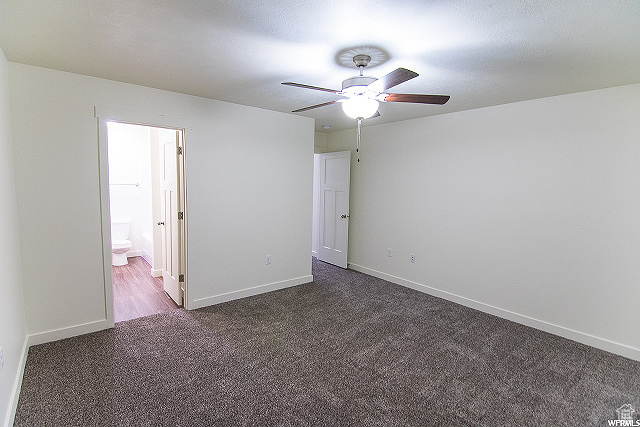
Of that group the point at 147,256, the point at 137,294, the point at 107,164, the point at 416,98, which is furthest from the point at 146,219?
the point at 416,98

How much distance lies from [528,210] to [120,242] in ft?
18.9

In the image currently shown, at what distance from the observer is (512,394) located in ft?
7.28

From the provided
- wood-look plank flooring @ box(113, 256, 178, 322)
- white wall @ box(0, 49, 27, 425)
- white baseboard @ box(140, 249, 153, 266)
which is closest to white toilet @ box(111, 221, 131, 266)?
wood-look plank flooring @ box(113, 256, 178, 322)

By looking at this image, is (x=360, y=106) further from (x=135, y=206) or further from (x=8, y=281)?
(x=135, y=206)

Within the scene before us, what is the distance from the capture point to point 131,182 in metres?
5.70

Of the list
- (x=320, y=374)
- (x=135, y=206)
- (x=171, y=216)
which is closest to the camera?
(x=320, y=374)

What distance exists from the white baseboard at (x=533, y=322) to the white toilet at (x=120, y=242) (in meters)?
4.22

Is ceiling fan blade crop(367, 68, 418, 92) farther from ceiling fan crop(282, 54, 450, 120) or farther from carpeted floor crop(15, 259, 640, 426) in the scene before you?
carpeted floor crop(15, 259, 640, 426)

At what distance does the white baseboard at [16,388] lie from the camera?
71.5 inches

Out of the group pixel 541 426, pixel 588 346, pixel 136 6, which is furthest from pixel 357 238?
pixel 136 6

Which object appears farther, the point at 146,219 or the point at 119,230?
the point at 146,219

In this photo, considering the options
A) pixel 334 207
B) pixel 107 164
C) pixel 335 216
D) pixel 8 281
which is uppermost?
pixel 107 164

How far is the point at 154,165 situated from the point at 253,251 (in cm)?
200

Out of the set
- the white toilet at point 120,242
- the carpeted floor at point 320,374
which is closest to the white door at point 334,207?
the carpeted floor at point 320,374
